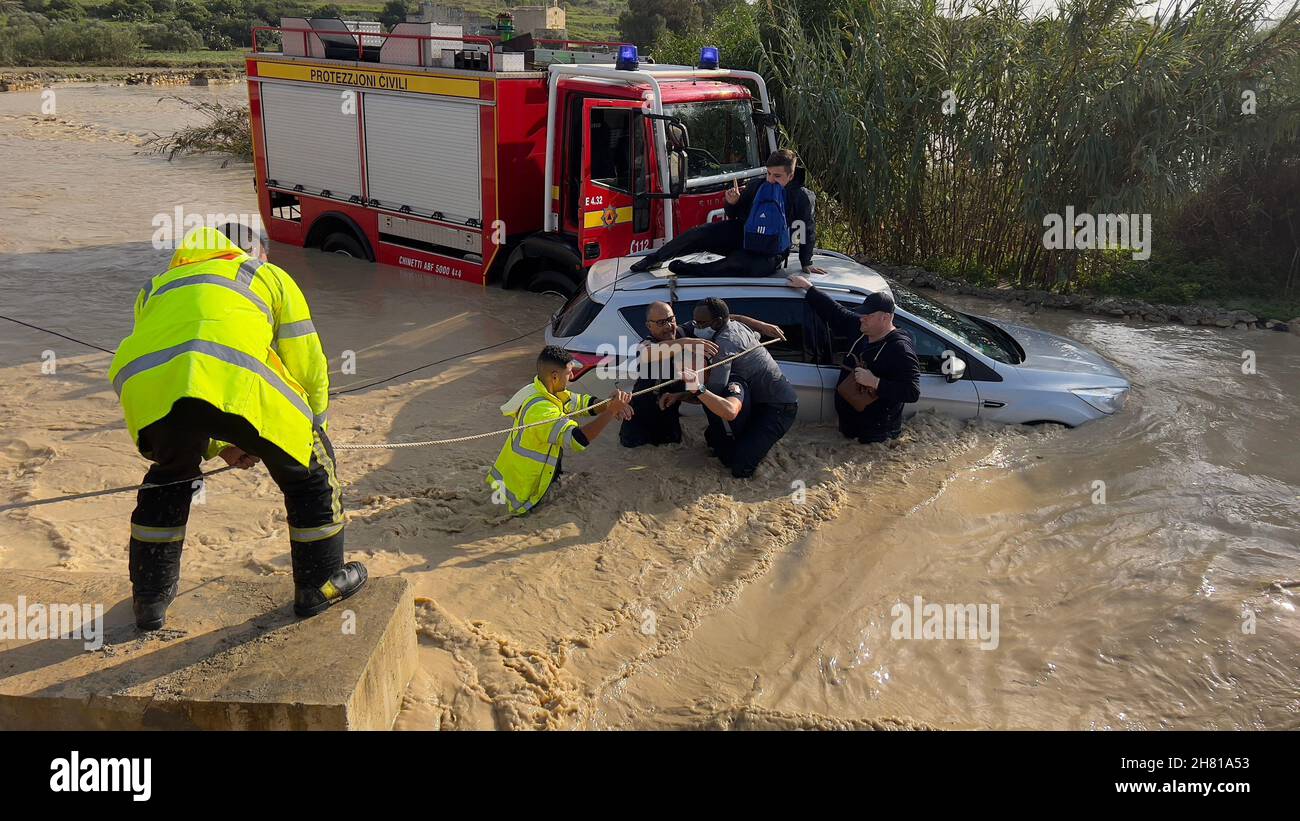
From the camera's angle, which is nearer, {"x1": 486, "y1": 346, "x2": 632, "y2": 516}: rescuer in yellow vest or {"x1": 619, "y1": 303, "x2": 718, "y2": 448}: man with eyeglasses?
{"x1": 486, "y1": 346, "x2": 632, "y2": 516}: rescuer in yellow vest

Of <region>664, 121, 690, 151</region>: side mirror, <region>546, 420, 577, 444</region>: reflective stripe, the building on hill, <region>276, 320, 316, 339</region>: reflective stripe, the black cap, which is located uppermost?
the building on hill

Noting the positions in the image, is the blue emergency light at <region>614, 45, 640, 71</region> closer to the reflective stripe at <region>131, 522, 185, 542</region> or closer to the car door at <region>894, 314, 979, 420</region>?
the car door at <region>894, 314, 979, 420</region>

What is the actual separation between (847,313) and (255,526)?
3919 millimetres

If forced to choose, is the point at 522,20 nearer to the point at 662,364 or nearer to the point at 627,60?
the point at 627,60

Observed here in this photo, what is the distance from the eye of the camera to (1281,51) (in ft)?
33.4

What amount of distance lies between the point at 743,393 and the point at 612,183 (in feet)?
13.9

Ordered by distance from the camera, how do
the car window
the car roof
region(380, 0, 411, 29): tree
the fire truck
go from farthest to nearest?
region(380, 0, 411, 29): tree < the fire truck < the car roof < the car window

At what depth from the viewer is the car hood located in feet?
23.5

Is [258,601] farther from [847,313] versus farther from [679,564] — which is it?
[847,313]

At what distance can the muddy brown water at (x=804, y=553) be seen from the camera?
14.6 feet

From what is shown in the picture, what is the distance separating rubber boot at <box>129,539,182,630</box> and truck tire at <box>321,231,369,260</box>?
8947mm

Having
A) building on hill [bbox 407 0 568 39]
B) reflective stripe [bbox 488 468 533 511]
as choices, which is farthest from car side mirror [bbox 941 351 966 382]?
building on hill [bbox 407 0 568 39]
